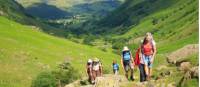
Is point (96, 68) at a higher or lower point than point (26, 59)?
lower

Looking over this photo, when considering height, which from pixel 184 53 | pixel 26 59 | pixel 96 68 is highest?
pixel 26 59

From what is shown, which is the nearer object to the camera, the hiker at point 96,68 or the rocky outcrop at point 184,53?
the hiker at point 96,68

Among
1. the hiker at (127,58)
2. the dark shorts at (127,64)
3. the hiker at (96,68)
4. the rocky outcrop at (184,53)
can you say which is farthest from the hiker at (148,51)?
the rocky outcrop at (184,53)

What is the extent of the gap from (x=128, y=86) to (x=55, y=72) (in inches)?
3125

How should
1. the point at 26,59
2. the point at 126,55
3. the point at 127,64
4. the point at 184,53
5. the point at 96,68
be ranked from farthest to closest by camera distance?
1. the point at 26,59
2. the point at 184,53
3. the point at 96,68
4. the point at 127,64
5. the point at 126,55

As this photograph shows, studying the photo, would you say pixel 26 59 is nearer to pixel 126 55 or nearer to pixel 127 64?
pixel 127 64

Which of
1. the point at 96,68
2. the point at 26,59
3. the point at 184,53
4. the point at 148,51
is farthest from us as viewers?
the point at 26,59

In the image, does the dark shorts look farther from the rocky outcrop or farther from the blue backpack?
the rocky outcrop

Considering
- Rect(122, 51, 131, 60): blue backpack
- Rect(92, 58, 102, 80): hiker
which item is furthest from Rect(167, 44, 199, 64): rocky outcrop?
Rect(122, 51, 131, 60): blue backpack

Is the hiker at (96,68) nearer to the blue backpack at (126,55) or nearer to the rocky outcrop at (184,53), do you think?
the blue backpack at (126,55)

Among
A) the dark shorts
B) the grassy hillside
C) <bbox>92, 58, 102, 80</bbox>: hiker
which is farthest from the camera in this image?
the grassy hillside

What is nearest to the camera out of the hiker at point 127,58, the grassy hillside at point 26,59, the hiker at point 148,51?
the hiker at point 148,51

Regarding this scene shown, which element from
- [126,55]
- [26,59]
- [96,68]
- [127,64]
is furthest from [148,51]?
[26,59]

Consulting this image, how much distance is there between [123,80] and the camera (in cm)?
4000
